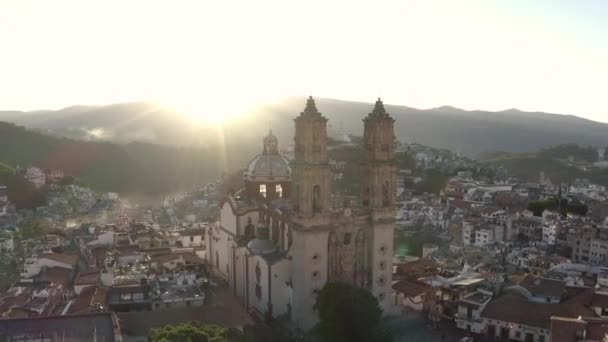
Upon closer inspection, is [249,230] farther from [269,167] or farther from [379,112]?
[379,112]

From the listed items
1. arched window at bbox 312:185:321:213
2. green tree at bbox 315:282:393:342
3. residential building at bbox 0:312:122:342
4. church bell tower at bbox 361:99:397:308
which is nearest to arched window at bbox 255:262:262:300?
arched window at bbox 312:185:321:213

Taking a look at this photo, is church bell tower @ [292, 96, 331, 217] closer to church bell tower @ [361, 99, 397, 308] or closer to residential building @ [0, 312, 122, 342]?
church bell tower @ [361, 99, 397, 308]

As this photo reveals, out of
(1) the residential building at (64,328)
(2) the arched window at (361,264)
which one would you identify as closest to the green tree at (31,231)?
(1) the residential building at (64,328)

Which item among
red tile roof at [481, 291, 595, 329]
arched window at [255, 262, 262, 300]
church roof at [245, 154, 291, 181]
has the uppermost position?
church roof at [245, 154, 291, 181]

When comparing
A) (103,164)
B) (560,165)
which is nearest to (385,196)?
(103,164)

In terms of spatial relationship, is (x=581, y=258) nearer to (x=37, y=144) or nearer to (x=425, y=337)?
(x=425, y=337)

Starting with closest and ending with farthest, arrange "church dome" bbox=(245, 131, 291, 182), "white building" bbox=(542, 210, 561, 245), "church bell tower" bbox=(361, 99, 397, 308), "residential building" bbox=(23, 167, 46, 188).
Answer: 1. "church bell tower" bbox=(361, 99, 397, 308)
2. "church dome" bbox=(245, 131, 291, 182)
3. "white building" bbox=(542, 210, 561, 245)
4. "residential building" bbox=(23, 167, 46, 188)

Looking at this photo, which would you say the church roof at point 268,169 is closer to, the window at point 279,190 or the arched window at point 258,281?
the window at point 279,190
